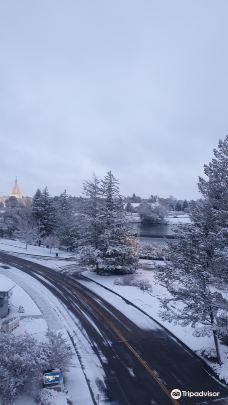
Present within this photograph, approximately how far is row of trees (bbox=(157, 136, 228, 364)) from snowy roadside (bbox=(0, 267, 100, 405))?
499 cm

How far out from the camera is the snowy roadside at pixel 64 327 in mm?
14859

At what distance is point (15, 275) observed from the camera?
1426 inches

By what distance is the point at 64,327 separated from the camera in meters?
22.0

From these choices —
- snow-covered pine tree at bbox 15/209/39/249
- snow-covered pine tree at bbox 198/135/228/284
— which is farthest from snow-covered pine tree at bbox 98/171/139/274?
snow-covered pine tree at bbox 15/209/39/249

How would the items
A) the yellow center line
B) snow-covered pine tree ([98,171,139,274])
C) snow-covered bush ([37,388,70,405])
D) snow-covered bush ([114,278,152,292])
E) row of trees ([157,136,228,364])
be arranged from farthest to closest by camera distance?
1. snow-covered pine tree ([98,171,139,274])
2. snow-covered bush ([114,278,152,292])
3. row of trees ([157,136,228,364])
4. the yellow center line
5. snow-covered bush ([37,388,70,405])

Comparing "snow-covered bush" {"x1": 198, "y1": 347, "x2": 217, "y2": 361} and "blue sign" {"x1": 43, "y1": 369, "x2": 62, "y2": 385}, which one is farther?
"snow-covered bush" {"x1": 198, "y1": 347, "x2": 217, "y2": 361}

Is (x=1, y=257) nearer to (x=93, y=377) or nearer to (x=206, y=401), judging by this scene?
(x=93, y=377)

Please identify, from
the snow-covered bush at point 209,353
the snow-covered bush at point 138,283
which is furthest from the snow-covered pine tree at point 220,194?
the snow-covered bush at point 138,283

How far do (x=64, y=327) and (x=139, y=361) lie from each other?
21.0ft

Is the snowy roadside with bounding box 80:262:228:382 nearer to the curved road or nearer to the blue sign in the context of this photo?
the curved road

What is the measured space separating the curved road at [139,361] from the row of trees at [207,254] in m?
2.15

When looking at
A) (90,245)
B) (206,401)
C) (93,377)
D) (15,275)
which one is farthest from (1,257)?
(206,401)

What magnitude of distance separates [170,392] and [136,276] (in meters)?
22.0

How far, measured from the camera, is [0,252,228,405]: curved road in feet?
48.0
